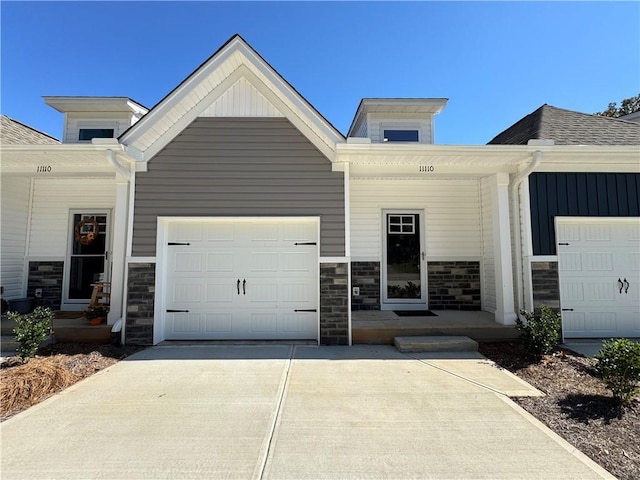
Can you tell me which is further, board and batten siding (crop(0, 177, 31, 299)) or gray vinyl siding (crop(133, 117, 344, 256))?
board and batten siding (crop(0, 177, 31, 299))

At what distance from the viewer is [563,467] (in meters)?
2.31

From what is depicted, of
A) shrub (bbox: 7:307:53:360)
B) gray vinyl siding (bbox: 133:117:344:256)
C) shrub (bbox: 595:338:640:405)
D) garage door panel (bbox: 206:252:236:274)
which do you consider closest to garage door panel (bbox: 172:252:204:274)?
garage door panel (bbox: 206:252:236:274)

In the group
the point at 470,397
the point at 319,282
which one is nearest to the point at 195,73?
the point at 319,282

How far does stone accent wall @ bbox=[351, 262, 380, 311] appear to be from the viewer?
23.5 ft

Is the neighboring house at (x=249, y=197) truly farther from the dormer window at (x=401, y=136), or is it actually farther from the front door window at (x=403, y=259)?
the dormer window at (x=401, y=136)

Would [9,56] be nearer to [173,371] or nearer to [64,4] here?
[64,4]

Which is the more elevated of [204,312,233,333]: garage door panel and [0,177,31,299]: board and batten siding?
[0,177,31,299]: board and batten siding

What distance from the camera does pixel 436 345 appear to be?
5020 millimetres

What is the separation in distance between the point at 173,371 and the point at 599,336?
283 inches

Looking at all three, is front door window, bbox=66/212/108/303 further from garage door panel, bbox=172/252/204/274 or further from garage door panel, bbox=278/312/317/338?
garage door panel, bbox=278/312/317/338

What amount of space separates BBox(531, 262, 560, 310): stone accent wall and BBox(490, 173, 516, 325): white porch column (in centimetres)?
36

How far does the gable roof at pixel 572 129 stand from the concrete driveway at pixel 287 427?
4.58m

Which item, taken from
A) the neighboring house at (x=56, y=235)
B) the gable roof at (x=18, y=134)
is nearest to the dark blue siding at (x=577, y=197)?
the neighboring house at (x=56, y=235)

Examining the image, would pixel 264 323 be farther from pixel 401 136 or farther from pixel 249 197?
pixel 401 136
